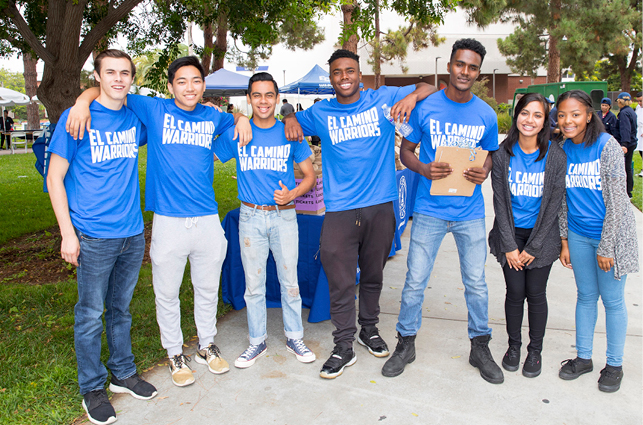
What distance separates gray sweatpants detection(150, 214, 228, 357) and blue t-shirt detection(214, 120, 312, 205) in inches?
13.2

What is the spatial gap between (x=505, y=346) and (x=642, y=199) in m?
7.41

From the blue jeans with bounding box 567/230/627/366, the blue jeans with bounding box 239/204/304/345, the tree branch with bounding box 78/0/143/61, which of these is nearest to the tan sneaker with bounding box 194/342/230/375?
the blue jeans with bounding box 239/204/304/345

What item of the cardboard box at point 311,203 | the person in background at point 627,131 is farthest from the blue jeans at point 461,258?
the person in background at point 627,131

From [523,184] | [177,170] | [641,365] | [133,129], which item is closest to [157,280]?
[177,170]

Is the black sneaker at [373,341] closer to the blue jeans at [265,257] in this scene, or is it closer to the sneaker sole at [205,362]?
the blue jeans at [265,257]

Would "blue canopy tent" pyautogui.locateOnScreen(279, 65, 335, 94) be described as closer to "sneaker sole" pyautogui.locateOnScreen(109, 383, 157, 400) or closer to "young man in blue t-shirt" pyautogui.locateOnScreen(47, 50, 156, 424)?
"young man in blue t-shirt" pyautogui.locateOnScreen(47, 50, 156, 424)

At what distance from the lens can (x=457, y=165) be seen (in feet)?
10.3

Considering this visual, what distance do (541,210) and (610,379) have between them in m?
1.15

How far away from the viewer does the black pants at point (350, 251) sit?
3.35m

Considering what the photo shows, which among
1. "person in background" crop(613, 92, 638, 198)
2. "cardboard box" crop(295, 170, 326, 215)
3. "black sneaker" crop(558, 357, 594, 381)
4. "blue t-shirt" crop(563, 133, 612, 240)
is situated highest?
"person in background" crop(613, 92, 638, 198)

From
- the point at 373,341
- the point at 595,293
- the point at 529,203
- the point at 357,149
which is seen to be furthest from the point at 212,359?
the point at 595,293

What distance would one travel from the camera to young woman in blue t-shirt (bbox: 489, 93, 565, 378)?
3055 millimetres

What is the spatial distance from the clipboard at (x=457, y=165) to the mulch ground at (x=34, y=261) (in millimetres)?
4096

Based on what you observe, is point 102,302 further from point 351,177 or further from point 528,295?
point 528,295
